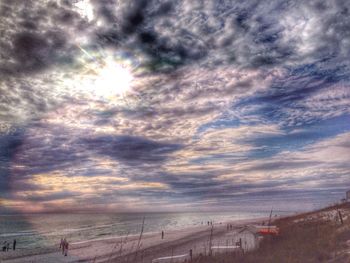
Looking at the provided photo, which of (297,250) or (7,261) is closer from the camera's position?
(297,250)

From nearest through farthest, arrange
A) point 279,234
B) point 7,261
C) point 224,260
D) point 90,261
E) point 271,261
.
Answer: point 271,261
point 224,260
point 279,234
point 90,261
point 7,261

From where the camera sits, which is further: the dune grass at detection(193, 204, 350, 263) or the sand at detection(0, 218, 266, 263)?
the sand at detection(0, 218, 266, 263)

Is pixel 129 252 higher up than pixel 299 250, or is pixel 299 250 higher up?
pixel 299 250

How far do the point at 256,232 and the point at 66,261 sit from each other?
79.5 feet

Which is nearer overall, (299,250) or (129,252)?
(299,250)

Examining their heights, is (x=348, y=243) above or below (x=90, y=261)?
above

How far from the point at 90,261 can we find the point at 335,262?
94.4 ft

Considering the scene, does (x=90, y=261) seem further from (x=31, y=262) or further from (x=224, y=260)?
(x=224, y=260)

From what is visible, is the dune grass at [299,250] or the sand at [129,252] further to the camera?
the sand at [129,252]

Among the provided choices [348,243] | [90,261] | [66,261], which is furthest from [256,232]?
[66,261]

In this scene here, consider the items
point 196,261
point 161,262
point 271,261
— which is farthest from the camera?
point 161,262

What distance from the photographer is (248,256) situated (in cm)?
1705

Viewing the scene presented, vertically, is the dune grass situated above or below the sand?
above

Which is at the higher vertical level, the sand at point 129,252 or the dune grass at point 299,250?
the dune grass at point 299,250
